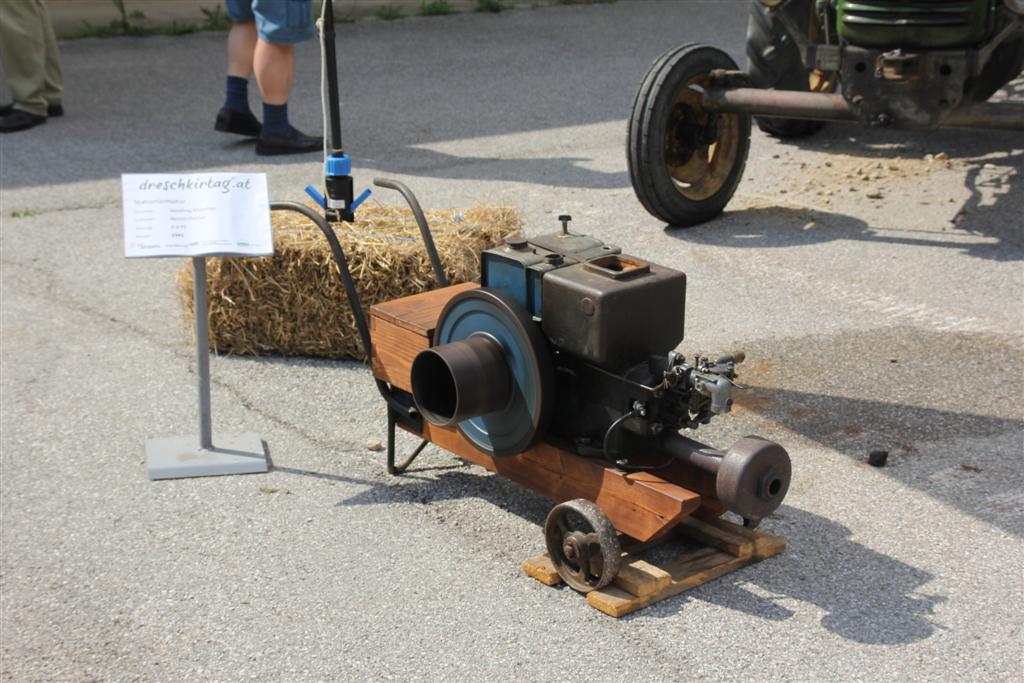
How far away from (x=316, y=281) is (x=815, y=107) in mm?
2297

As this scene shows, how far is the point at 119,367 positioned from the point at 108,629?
1728 millimetres

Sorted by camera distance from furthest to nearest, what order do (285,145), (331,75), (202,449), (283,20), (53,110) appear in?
(53,110), (285,145), (283,20), (331,75), (202,449)

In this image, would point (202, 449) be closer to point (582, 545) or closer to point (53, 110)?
point (582, 545)

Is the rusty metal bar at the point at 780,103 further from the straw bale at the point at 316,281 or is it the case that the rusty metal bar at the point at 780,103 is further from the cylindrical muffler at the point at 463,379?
the cylindrical muffler at the point at 463,379

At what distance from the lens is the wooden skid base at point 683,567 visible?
3.02 metres

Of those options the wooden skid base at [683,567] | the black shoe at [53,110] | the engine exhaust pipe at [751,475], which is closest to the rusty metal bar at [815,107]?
the wooden skid base at [683,567]

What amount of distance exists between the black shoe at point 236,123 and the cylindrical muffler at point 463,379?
4386mm

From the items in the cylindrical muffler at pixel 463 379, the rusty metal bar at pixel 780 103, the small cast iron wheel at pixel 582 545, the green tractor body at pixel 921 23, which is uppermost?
the green tractor body at pixel 921 23

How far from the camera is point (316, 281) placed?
453 centimetres

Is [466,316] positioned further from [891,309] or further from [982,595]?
[891,309]

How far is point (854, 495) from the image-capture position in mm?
3578

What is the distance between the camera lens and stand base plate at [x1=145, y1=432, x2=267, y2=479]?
3752 millimetres

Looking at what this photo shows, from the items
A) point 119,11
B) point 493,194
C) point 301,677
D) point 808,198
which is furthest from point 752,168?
point 119,11

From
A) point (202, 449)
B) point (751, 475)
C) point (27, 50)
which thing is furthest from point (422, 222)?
point (27, 50)
